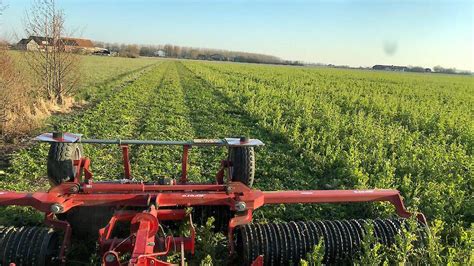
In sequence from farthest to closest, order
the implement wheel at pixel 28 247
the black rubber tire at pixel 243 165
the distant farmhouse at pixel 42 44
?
the distant farmhouse at pixel 42 44, the black rubber tire at pixel 243 165, the implement wheel at pixel 28 247

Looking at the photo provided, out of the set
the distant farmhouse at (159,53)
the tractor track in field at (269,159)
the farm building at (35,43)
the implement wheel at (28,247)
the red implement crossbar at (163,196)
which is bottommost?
the distant farmhouse at (159,53)

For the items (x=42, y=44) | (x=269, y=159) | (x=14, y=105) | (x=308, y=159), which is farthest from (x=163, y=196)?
(x=42, y=44)

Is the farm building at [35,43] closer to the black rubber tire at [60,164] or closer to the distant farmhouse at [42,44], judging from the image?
the distant farmhouse at [42,44]

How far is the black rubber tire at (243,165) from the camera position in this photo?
5.35m

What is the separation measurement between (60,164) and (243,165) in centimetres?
204

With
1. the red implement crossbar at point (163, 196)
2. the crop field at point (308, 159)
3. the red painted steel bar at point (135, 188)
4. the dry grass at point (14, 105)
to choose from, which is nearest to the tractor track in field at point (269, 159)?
→ the crop field at point (308, 159)

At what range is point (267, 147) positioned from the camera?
984 centimetres

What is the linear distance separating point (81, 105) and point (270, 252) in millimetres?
13879

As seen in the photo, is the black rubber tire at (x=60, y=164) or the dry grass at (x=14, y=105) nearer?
the black rubber tire at (x=60, y=164)

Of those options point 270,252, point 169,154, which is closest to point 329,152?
point 169,154

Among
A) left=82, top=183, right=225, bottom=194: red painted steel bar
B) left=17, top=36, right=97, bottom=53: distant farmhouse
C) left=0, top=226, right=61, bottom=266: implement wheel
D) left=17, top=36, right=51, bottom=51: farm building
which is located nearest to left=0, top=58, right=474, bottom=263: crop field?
left=82, top=183, right=225, bottom=194: red painted steel bar

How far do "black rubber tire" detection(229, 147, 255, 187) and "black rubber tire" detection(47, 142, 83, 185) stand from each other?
6.04 ft

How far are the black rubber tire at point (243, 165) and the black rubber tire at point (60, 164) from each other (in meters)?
1.84

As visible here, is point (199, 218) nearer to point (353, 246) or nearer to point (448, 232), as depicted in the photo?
point (353, 246)
